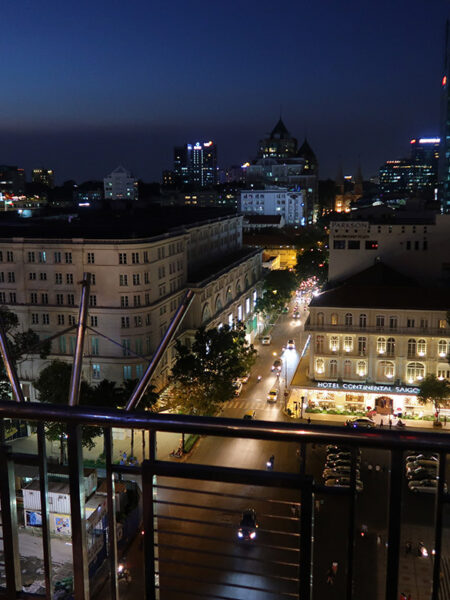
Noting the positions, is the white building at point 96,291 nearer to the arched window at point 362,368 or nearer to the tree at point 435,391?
the arched window at point 362,368

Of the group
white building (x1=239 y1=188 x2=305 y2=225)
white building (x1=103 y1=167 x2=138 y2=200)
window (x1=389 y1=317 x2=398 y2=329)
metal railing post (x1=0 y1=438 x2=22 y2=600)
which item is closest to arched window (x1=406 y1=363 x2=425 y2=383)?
window (x1=389 y1=317 x2=398 y2=329)

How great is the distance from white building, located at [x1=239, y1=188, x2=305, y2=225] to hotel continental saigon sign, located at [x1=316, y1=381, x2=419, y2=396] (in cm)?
7018

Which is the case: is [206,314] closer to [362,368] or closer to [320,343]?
[320,343]

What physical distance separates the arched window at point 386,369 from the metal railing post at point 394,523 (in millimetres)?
27043

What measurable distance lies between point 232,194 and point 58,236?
→ 9083 centimetres

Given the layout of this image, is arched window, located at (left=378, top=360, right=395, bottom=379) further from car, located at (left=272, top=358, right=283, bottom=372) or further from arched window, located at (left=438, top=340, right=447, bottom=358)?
car, located at (left=272, top=358, right=283, bottom=372)

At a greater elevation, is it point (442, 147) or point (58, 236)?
point (442, 147)

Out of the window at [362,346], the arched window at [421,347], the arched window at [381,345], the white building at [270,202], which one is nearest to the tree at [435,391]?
A: the arched window at [421,347]

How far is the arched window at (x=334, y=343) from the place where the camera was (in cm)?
2931

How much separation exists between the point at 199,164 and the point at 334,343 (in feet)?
549

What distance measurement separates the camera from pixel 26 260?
91.9 feet

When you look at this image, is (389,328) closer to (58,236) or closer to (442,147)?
(58,236)

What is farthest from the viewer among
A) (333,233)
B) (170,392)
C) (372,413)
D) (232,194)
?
(232,194)

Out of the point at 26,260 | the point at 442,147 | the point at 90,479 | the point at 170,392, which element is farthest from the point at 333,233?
the point at 442,147
